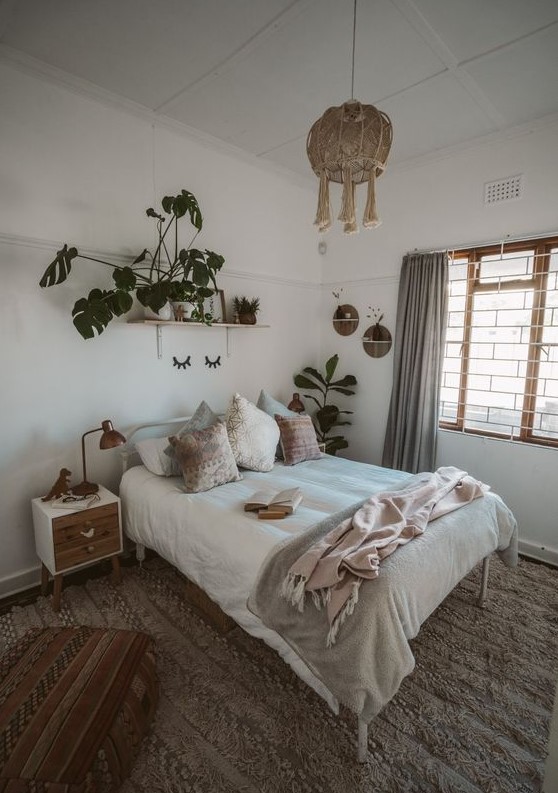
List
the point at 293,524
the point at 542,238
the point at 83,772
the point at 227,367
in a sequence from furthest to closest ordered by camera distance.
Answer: the point at 227,367, the point at 542,238, the point at 293,524, the point at 83,772

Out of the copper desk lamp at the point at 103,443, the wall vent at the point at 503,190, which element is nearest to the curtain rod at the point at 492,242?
the wall vent at the point at 503,190

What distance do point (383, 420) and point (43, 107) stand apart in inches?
139

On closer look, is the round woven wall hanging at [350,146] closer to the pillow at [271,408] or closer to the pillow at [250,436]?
the pillow at [250,436]

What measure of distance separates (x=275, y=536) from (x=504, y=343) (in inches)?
97.8

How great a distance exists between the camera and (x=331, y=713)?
181cm

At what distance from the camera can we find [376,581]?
64.7 inches

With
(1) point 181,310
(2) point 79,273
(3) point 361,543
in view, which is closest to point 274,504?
(3) point 361,543

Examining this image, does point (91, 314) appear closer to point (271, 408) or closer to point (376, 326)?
point (271, 408)

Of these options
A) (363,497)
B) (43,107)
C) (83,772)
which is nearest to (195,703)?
(83,772)

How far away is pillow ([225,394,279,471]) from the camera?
304 cm

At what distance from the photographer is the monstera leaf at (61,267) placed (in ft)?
7.91

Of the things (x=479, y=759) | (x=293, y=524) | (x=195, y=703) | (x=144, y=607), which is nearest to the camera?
(x=479, y=759)

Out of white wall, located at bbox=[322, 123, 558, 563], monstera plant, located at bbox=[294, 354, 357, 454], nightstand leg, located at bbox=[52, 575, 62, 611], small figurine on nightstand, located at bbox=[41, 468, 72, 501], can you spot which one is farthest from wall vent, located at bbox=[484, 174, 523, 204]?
nightstand leg, located at bbox=[52, 575, 62, 611]

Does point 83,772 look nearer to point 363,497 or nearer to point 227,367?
point 363,497
